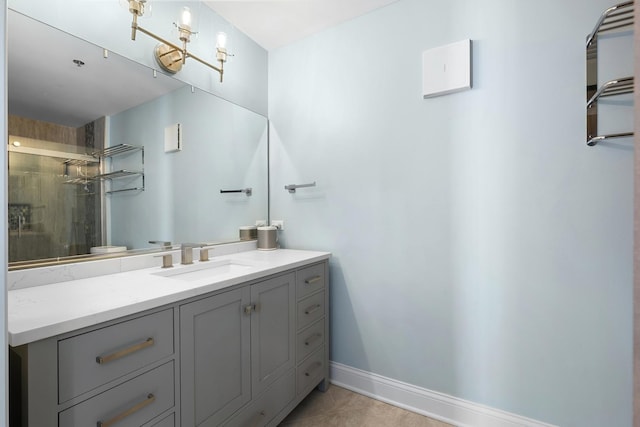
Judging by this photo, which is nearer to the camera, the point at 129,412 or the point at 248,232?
the point at 129,412

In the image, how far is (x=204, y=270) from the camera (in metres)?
1.61

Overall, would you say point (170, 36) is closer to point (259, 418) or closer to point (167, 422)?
point (167, 422)

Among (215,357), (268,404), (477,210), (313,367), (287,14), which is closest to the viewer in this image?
(215,357)

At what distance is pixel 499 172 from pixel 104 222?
1859 millimetres

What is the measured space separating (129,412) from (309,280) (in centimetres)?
100

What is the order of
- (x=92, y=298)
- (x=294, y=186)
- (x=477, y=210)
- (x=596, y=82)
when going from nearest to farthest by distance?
1. (x=92, y=298)
2. (x=596, y=82)
3. (x=477, y=210)
4. (x=294, y=186)

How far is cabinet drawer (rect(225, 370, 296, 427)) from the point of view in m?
1.26

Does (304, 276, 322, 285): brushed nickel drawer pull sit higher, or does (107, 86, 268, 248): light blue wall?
(107, 86, 268, 248): light blue wall

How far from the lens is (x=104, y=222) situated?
1315 mm

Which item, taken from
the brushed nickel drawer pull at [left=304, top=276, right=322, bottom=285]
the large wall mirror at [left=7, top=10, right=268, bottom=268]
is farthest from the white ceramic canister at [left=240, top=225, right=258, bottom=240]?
the brushed nickel drawer pull at [left=304, top=276, right=322, bottom=285]

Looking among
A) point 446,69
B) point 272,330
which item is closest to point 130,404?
point 272,330

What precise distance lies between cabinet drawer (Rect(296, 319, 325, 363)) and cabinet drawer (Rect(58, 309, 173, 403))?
79 centimetres

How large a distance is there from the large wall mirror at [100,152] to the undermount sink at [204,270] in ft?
0.66

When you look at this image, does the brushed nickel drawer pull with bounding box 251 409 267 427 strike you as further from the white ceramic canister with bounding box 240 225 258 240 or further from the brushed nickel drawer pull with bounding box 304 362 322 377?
the white ceramic canister with bounding box 240 225 258 240
